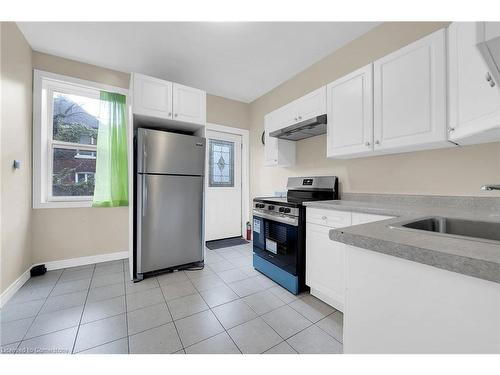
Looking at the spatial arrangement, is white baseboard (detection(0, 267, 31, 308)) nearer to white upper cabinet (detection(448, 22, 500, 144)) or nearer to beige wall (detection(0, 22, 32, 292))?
beige wall (detection(0, 22, 32, 292))

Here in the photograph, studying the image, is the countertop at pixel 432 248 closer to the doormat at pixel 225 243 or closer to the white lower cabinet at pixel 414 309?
the white lower cabinet at pixel 414 309

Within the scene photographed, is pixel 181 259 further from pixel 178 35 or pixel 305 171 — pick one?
pixel 178 35

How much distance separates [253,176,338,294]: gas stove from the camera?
196 cm

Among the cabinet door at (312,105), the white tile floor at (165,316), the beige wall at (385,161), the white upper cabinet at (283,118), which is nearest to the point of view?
the white tile floor at (165,316)

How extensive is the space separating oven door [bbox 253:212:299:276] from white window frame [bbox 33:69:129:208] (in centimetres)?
221

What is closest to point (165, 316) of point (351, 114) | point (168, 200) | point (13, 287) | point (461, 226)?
point (168, 200)

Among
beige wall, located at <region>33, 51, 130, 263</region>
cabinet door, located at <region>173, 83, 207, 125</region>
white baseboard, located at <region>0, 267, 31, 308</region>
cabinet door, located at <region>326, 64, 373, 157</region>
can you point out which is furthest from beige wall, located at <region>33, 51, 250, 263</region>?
cabinet door, located at <region>326, 64, 373, 157</region>

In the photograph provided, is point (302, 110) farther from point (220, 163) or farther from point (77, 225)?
point (77, 225)

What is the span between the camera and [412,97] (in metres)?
1.48

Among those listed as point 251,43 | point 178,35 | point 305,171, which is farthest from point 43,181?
point 305,171

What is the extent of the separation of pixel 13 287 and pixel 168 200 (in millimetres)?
1573

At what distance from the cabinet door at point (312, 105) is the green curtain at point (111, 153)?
2.28 meters

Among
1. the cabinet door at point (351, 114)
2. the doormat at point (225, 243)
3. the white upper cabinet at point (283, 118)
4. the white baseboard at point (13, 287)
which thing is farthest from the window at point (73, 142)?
the cabinet door at point (351, 114)

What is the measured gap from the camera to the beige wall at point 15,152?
1.83 metres
